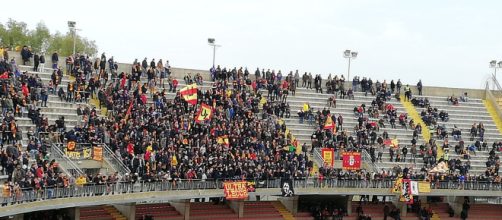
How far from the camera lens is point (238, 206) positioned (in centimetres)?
4319

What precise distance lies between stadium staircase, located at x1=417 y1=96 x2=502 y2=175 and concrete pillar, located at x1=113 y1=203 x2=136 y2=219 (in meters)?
23.3

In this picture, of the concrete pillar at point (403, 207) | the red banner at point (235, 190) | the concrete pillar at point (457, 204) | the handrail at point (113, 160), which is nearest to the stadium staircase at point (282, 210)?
the red banner at point (235, 190)

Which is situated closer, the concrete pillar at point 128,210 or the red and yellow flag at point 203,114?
the concrete pillar at point 128,210

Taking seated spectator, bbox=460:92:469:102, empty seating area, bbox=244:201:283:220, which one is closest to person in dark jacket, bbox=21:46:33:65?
empty seating area, bbox=244:201:283:220

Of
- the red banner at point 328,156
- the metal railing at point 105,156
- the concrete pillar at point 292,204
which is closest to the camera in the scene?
the metal railing at point 105,156

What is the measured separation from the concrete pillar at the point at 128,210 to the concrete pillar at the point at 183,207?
317 centimetres

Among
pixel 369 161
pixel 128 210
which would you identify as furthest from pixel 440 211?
pixel 128 210

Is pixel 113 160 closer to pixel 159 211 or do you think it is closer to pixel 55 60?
pixel 159 211

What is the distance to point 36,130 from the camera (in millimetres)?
36812

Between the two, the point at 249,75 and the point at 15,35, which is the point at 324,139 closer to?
the point at 249,75

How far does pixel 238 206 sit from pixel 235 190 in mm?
3968

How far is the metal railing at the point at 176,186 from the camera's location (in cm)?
3052

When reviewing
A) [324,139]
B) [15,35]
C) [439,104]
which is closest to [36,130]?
[324,139]

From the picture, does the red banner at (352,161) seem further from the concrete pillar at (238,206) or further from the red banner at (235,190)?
the red banner at (235,190)
